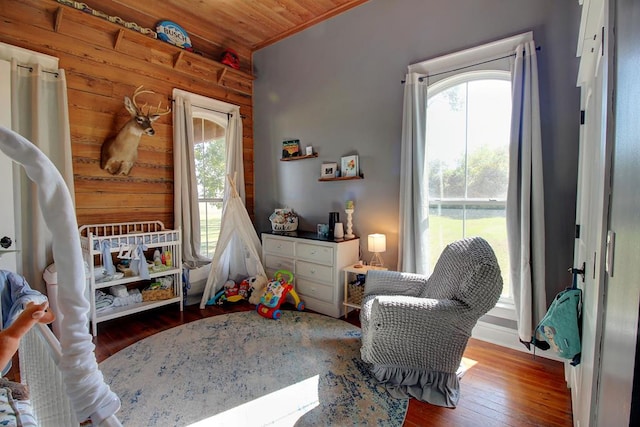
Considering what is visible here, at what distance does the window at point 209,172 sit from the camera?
3.82m

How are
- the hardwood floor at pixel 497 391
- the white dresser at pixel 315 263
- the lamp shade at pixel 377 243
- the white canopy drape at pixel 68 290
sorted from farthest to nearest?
the white dresser at pixel 315 263
the lamp shade at pixel 377 243
the hardwood floor at pixel 497 391
the white canopy drape at pixel 68 290

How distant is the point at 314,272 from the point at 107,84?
111 inches

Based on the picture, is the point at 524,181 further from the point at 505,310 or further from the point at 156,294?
the point at 156,294

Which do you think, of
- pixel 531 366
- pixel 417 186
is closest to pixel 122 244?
pixel 417 186

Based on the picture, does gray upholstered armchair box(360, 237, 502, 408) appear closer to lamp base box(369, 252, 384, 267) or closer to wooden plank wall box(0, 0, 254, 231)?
lamp base box(369, 252, 384, 267)

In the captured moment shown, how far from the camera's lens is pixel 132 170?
322cm

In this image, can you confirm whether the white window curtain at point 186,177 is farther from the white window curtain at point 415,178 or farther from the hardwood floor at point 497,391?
the white window curtain at point 415,178

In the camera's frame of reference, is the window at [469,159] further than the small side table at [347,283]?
No

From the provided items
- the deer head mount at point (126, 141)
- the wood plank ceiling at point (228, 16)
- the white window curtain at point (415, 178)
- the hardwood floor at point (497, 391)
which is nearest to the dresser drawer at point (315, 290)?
the white window curtain at point (415, 178)

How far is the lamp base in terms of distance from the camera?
3127 millimetres

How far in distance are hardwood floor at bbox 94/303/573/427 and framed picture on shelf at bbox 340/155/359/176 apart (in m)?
1.94

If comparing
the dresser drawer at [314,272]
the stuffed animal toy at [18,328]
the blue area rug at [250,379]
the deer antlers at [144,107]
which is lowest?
the blue area rug at [250,379]

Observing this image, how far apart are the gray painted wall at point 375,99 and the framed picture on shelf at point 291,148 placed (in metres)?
0.08

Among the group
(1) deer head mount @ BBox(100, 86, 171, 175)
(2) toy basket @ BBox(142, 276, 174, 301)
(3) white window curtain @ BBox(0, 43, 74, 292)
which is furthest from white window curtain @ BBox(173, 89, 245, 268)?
(3) white window curtain @ BBox(0, 43, 74, 292)
